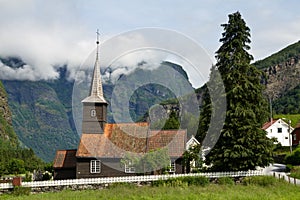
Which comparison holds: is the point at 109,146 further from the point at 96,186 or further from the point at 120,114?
the point at 96,186

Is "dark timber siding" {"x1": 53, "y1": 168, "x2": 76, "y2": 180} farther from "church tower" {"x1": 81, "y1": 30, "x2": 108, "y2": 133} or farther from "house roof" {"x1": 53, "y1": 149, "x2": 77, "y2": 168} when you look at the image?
"church tower" {"x1": 81, "y1": 30, "x2": 108, "y2": 133}

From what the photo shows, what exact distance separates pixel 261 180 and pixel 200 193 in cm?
624

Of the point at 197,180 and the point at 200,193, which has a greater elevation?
the point at 197,180

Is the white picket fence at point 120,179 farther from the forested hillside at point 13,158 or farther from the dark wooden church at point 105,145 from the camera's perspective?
the forested hillside at point 13,158

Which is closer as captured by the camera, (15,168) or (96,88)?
(96,88)

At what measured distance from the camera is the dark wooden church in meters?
38.5

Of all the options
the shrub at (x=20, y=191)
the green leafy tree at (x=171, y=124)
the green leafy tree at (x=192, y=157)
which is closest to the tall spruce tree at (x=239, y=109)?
the green leafy tree at (x=192, y=157)

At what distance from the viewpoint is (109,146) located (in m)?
39.6

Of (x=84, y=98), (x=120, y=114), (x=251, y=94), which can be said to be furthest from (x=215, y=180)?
(x=84, y=98)

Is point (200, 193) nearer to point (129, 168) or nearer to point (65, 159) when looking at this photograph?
point (129, 168)

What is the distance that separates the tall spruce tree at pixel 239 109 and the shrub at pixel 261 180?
184 centimetres

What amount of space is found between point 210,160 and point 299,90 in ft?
544

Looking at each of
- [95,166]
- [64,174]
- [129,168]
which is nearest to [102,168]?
[95,166]

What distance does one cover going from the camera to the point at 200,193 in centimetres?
2544
